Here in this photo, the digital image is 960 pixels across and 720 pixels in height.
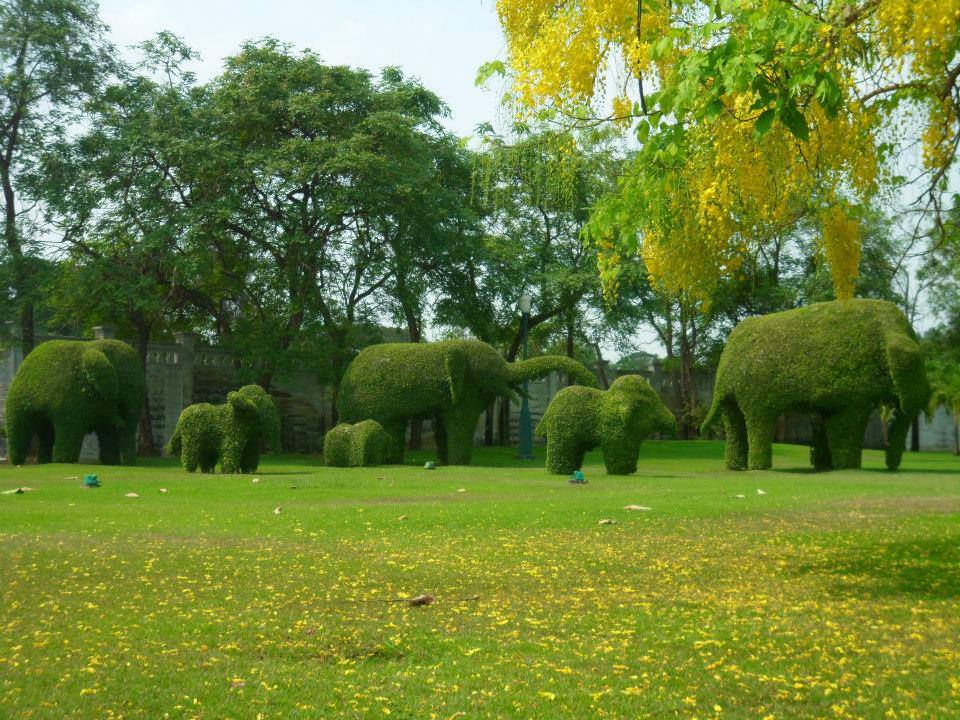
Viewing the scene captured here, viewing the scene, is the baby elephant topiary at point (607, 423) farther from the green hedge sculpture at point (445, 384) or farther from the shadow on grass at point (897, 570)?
the shadow on grass at point (897, 570)

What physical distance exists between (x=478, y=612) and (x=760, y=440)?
51.1 feet

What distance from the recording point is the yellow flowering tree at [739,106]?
666 centimetres

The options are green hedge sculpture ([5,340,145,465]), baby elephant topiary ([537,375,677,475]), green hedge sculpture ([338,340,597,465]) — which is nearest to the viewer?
baby elephant topiary ([537,375,677,475])

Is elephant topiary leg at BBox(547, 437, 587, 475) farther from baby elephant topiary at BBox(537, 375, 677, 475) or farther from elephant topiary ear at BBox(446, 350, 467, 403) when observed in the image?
elephant topiary ear at BBox(446, 350, 467, 403)

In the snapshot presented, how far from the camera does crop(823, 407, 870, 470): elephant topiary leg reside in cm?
1917

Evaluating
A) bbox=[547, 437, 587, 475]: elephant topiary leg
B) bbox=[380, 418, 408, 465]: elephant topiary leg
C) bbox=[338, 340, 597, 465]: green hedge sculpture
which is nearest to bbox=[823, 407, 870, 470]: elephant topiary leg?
bbox=[547, 437, 587, 475]: elephant topiary leg

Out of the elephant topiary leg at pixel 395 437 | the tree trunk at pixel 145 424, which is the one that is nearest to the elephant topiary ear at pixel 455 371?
the elephant topiary leg at pixel 395 437

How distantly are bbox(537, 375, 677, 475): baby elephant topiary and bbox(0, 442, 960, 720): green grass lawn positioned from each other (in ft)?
20.5

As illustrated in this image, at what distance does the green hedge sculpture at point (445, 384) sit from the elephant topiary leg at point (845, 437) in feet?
18.3

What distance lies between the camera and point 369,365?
23.8 meters

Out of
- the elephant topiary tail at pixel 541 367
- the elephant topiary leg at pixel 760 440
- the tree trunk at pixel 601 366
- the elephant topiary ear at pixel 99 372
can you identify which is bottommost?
the elephant topiary leg at pixel 760 440

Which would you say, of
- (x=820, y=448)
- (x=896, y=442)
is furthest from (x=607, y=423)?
(x=896, y=442)

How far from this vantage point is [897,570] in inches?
288

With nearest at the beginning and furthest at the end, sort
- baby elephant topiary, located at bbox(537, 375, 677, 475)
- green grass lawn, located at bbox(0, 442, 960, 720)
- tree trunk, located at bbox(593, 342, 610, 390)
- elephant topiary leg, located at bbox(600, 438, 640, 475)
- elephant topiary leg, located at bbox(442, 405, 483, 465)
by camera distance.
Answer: green grass lawn, located at bbox(0, 442, 960, 720) → baby elephant topiary, located at bbox(537, 375, 677, 475) → elephant topiary leg, located at bbox(600, 438, 640, 475) → elephant topiary leg, located at bbox(442, 405, 483, 465) → tree trunk, located at bbox(593, 342, 610, 390)
